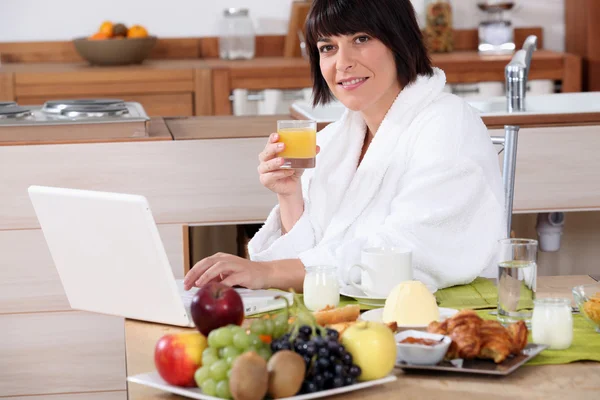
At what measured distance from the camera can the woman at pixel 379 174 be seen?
5.80 feet

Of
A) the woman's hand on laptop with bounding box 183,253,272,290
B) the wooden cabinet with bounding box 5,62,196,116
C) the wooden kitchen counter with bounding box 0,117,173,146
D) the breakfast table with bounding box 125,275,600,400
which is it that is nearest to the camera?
the breakfast table with bounding box 125,275,600,400

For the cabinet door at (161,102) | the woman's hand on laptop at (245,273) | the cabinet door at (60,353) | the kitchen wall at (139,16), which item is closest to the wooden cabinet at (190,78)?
the cabinet door at (161,102)

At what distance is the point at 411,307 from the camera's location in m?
1.45

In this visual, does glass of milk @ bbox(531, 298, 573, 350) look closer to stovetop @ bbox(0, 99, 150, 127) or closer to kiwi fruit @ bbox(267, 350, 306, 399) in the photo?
kiwi fruit @ bbox(267, 350, 306, 399)

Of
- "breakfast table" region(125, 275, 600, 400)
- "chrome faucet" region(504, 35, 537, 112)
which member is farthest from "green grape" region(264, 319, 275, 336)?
"chrome faucet" region(504, 35, 537, 112)

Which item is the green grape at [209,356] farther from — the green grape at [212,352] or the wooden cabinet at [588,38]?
the wooden cabinet at [588,38]

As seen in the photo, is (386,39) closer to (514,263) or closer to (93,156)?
(514,263)

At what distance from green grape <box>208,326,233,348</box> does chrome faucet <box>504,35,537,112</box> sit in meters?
2.09

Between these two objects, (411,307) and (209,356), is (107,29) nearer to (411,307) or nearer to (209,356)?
(411,307)

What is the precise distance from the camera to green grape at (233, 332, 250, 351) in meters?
1.14

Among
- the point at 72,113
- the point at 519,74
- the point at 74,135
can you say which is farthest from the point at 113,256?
the point at 519,74

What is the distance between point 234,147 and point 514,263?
1571mm

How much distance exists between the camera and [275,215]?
6.95ft

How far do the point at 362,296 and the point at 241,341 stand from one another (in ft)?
1.76
